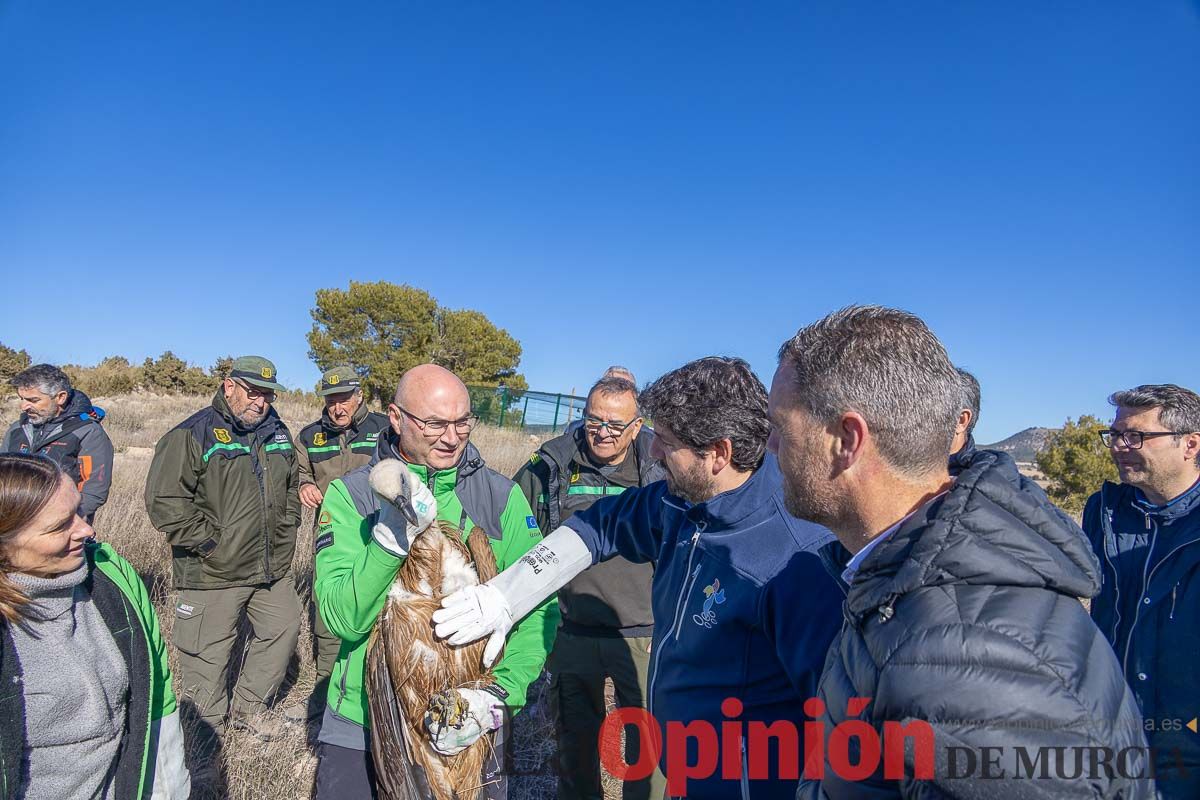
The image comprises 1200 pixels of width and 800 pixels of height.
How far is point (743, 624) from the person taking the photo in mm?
1840

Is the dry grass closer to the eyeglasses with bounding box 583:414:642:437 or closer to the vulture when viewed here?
the vulture

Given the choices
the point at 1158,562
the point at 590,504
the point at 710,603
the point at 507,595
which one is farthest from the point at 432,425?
the point at 1158,562

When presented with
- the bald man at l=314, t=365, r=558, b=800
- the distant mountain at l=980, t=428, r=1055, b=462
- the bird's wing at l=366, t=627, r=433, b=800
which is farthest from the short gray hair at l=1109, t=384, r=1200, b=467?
the distant mountain at l=980, t=428, r=1055, b=462

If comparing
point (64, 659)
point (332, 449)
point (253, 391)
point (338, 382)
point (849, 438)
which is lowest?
point (64, 659)

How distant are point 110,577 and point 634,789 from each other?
113 inches

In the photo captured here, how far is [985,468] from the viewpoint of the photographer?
1248mm

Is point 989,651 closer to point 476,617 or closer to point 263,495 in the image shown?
point 476,617

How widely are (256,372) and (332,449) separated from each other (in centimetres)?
127

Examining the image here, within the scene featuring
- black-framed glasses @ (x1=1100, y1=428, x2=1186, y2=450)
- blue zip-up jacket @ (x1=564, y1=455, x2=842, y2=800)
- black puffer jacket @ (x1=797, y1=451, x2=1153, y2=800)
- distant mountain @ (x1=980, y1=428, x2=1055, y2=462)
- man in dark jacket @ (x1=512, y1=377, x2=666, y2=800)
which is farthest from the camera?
distant mountain @ (x1=980, y1=428, x2=1055, y2=462)

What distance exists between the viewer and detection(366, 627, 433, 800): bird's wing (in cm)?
208

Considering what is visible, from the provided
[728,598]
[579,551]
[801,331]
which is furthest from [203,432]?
[801,331]

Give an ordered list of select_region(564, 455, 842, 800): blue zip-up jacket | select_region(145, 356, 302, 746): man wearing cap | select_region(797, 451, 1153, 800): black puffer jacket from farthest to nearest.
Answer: select_region(145, 356, 302, 746): man wearing cap
select_region(564, 455, 842, 800): blue zip-up jacket
select_region(797, 451, 1153, 800): black puffer jacket

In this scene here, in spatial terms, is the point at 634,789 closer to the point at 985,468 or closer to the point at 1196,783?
the point at 1196,783

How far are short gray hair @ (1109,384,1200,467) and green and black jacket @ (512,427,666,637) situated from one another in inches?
104
